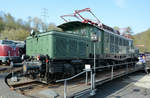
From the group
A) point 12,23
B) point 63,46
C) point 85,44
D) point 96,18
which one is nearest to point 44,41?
point 63,46

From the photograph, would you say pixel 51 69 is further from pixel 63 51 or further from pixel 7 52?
pixel 7 52

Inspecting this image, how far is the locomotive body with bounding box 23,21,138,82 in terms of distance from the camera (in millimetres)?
6230

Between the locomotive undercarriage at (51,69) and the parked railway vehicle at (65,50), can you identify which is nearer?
the locomotive undercarriage at (51,69)

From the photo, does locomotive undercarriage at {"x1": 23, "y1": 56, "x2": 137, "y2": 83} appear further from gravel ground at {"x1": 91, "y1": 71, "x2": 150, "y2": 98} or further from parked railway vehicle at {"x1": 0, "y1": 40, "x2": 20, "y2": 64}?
parked railway vehicle at {"x1": 0, "y1": 40, "x2": 20, "y2": 64}

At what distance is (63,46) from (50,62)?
46.7 inches

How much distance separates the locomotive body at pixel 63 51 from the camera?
20.4 ft

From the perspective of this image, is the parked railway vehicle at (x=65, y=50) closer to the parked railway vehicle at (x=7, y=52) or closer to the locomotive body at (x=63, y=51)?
the locomotive body at (x=63, y=51)

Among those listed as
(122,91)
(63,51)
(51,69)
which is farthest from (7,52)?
(122,91)

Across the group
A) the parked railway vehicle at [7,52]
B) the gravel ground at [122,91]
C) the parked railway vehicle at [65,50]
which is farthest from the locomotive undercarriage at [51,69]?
the parked railway vehicle at [7,52]

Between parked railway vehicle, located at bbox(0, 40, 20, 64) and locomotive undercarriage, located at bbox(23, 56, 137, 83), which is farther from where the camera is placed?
parked railway vehicle, located at bbox(0, 40, 20, 64)

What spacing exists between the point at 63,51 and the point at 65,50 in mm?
Answer: 161

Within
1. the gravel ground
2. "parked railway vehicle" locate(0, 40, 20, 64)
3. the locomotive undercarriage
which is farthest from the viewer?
"parked railway vehicle" locate(0, 40, 20, 64)

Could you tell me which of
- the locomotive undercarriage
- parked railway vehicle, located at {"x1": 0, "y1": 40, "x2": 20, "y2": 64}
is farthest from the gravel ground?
parked railway vehicle, located at {"x1": 0, "y1": 40, "x2": 20, "y2": 64}

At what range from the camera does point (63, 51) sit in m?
6.81
